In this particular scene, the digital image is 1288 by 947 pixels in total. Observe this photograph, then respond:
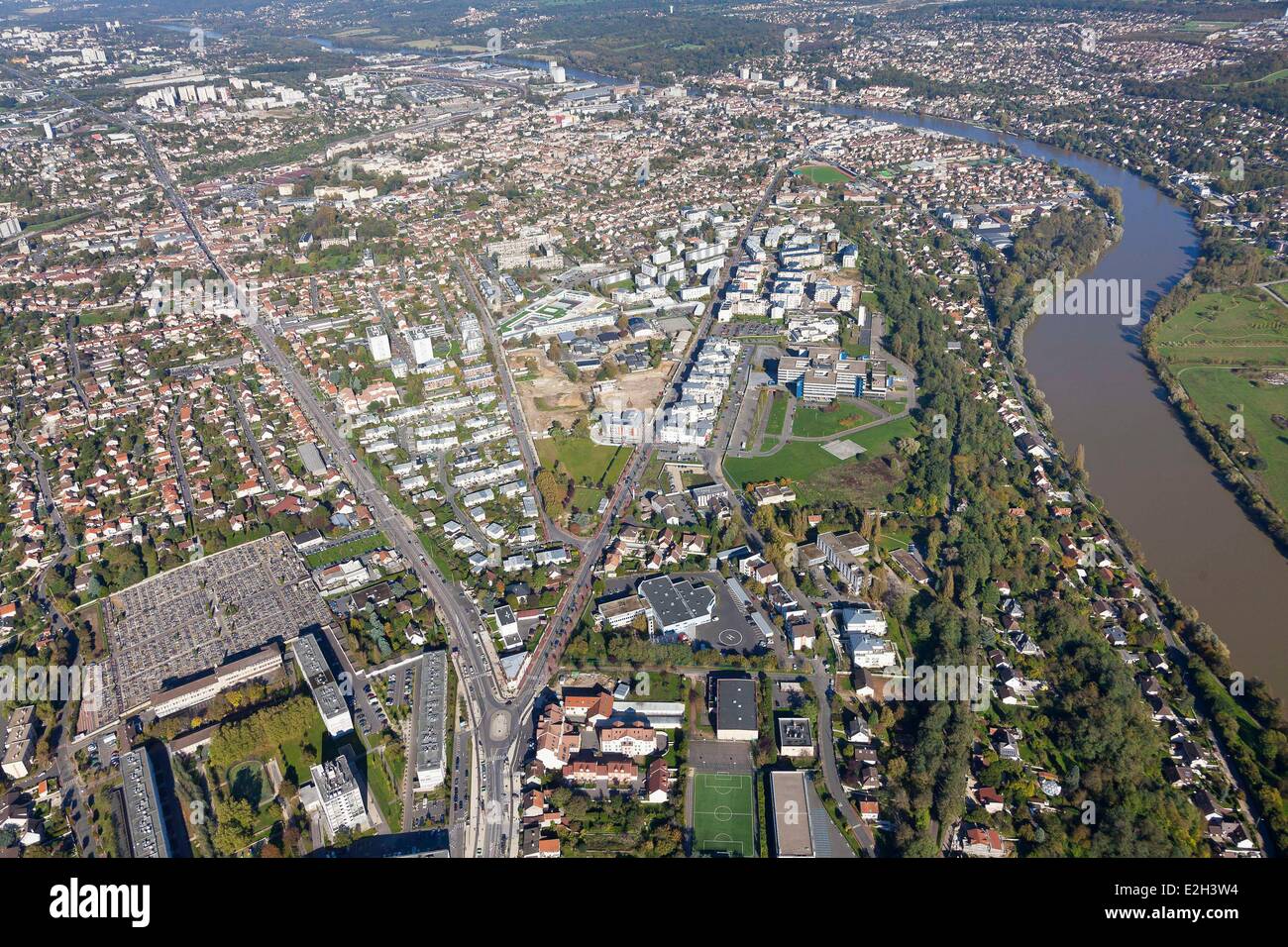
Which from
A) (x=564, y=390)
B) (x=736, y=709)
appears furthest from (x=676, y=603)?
(x=564, y=390)

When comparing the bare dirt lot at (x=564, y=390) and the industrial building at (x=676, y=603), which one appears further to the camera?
the bare dirt lot at (x=564, y=390)

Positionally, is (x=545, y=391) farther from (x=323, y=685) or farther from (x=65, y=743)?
(x=65, y=743)

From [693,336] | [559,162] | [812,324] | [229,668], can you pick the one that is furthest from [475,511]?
[559,162]

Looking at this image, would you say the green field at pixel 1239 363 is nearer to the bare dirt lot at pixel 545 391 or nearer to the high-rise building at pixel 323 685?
the bare dirt lot at pixel 545 391

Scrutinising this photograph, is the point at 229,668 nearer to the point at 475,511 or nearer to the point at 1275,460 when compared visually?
the point at 475,511

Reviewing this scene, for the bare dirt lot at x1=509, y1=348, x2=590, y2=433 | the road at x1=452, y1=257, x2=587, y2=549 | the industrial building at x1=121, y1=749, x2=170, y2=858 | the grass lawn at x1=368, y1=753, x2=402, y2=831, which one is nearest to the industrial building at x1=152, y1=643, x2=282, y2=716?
the industrial building at x1=121, y1=749, x2=170, y2=858

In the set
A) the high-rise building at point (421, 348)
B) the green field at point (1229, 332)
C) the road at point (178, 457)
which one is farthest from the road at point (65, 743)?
the green field at point (1229, 332)
